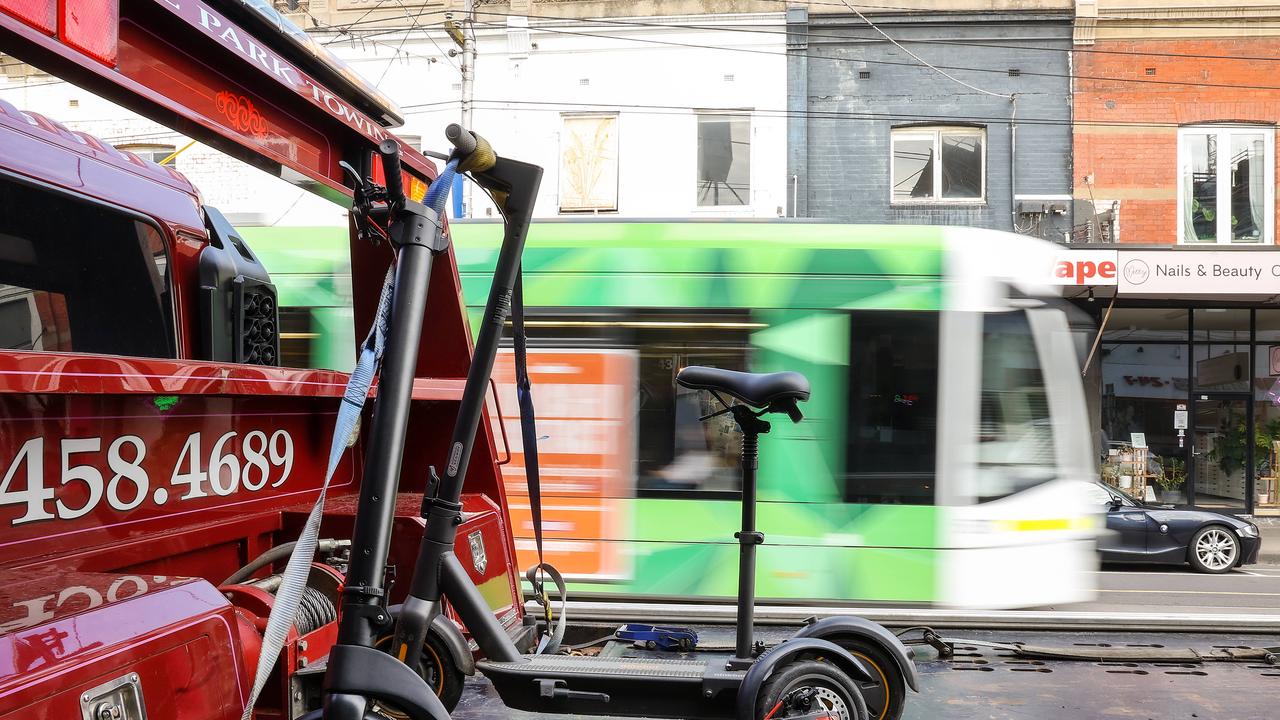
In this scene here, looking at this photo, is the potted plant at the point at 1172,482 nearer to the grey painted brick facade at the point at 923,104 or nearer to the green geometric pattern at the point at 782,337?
the grey painted brick facade at the point at 923,104

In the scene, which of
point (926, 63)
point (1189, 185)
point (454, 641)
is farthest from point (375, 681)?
point (1189, 185)

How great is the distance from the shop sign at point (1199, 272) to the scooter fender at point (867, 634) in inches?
485

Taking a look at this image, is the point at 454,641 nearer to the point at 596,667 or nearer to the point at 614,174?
the point at 596,667

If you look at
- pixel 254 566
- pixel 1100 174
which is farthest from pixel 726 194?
pixel 254 566

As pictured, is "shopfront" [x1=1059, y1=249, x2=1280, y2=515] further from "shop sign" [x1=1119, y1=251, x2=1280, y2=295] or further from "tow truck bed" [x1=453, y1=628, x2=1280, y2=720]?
"tow truck bed" [x1=453, y1=628, x2=1280, y2=720]

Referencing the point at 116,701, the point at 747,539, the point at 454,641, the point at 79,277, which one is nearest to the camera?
the point at 116,701

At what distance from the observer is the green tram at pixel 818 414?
23.0ft

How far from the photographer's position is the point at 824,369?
7285 millimetres

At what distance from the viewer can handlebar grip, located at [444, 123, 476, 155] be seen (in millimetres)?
1907

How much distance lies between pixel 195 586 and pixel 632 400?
Result: 5646 millimetres

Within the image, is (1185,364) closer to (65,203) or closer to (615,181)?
(615,181)

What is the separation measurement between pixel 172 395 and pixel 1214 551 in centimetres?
1197

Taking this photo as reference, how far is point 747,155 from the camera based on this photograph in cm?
1520

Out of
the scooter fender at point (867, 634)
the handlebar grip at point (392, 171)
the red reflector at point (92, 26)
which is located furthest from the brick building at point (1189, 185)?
the red reflector at point (92, 26)
